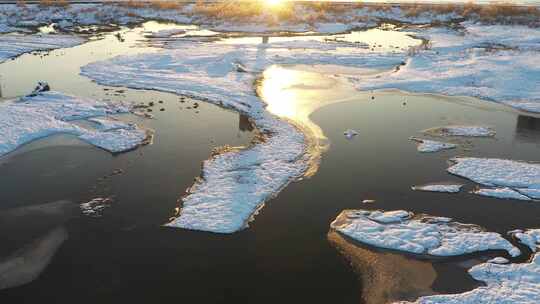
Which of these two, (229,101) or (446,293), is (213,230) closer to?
(446,293)

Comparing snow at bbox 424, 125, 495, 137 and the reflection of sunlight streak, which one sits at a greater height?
the reflection of sunlight streak

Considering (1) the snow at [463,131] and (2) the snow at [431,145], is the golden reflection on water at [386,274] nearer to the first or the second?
(2) the snow at [431,145]

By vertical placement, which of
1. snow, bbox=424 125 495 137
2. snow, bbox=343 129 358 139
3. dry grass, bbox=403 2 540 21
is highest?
dry grass, bbox=403 2 540 21

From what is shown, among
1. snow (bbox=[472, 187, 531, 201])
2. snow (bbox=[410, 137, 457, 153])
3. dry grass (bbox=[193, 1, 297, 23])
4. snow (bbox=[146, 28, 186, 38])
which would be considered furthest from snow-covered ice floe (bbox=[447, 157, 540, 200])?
dry grass (bbox=[193, 1, 297, 23])

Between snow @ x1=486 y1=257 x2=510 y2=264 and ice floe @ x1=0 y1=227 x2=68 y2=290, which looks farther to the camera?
snow @ x1=486 y1=257 x2=510 y2=264

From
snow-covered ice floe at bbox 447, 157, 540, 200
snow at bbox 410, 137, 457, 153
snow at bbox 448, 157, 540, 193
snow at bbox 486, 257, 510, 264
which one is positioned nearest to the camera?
snow at bbox 486, 257, 510, 264

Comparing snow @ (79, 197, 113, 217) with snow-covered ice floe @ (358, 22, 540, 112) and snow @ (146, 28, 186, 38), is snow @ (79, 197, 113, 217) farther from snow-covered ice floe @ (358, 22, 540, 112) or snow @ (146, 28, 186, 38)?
snow @ (146, 28, 186, 38)

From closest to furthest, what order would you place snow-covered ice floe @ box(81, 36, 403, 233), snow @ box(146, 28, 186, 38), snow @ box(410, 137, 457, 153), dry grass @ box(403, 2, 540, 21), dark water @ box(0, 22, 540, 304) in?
dark water @ box(0, 22, 540, 304) < snow-covered ice floe @ box(81, 36, 403, 233) < snow @ box(410, 137, 457, 153) < snow @ box(146, 28, 186, 38) < dry grass @ box(403, 2, 540, 21)

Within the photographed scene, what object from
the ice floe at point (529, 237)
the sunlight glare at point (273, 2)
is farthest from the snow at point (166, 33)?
the ice floe at point (529, 237)

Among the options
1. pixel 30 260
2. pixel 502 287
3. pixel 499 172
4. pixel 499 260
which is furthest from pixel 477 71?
pixel 30 260
